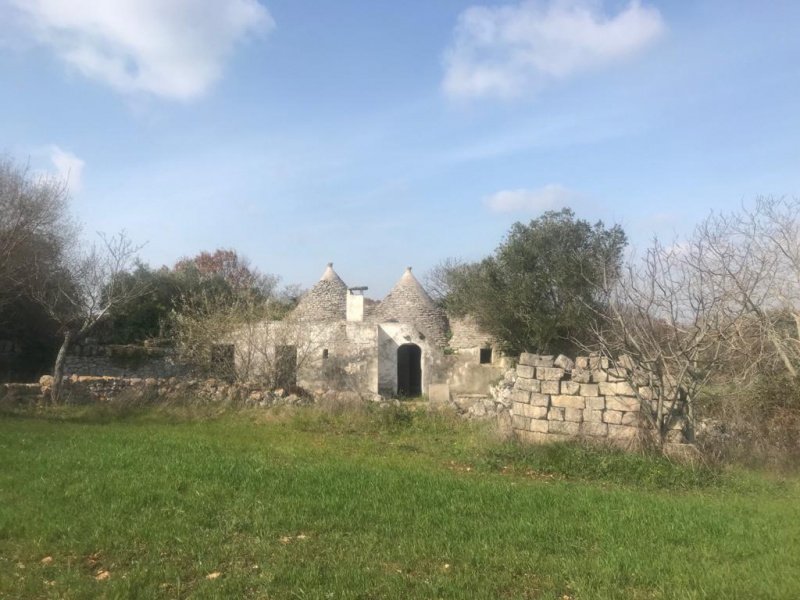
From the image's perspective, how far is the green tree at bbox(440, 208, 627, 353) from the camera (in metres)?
22.6

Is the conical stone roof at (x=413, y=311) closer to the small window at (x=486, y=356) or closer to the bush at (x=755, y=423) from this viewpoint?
the small window at (x=486, y=356)

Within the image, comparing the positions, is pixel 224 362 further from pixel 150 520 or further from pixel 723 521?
pixel 723 521

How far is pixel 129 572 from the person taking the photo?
4.39 metres

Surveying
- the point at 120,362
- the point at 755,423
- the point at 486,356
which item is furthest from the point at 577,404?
the point at 120,362

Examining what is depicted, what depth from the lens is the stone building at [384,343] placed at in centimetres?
2172

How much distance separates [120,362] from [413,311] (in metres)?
10.3

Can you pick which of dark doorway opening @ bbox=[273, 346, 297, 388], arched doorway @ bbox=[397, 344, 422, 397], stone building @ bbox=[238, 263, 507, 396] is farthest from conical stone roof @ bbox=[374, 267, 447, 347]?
dark doorway opening @ bbox=[273, 346, 297, 388]

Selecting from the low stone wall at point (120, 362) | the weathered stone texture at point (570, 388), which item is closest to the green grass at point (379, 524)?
the weathered stone texture at point (570, 388)

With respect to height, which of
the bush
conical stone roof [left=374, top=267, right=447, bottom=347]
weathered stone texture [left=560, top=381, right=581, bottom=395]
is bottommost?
the bush

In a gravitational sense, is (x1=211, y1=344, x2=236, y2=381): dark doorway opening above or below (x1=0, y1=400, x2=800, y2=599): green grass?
above

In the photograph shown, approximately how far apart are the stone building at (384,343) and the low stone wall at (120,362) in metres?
4.84

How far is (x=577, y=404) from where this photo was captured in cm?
1075

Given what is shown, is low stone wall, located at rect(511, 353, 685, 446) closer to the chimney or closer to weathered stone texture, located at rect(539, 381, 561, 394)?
weathered stone texture, located at rect(539, 381, 561, 394)

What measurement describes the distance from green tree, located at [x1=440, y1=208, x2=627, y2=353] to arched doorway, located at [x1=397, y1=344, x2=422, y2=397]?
298 centimetres
